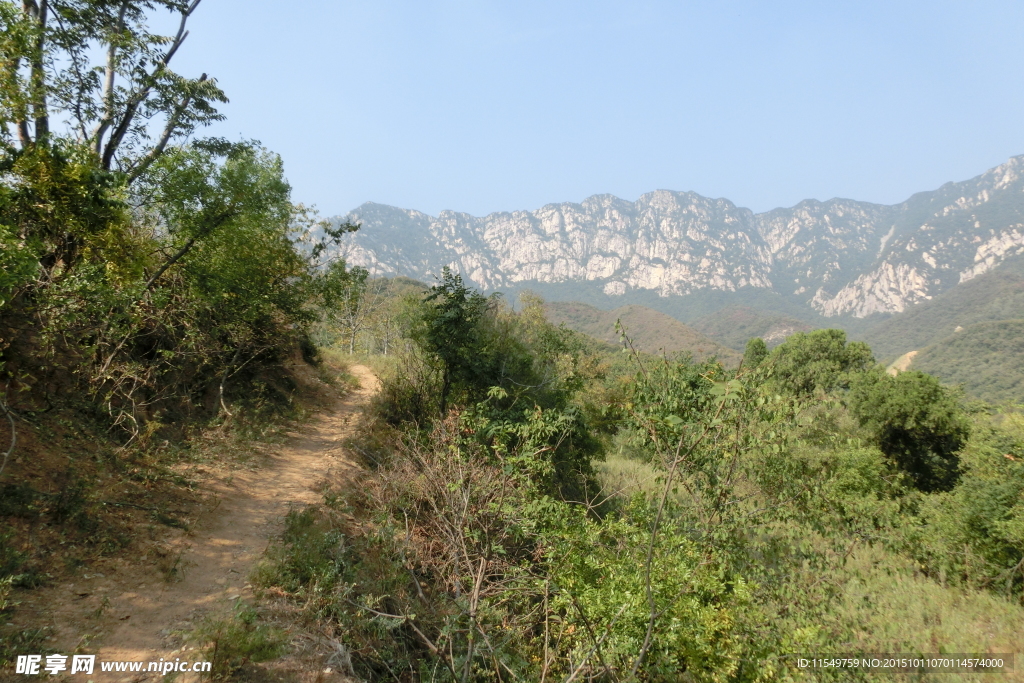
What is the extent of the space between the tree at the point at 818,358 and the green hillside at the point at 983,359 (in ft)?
166

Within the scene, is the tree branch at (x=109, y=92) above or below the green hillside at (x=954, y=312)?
above

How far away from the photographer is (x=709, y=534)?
19.6 ft

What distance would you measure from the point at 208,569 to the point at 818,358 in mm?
47146

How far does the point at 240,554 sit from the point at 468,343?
19.8ft

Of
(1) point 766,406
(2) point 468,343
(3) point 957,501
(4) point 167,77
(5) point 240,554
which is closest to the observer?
(1) point 766,406

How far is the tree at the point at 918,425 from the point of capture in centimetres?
1706

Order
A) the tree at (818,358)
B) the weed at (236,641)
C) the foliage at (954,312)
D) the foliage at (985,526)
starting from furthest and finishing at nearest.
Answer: the foliage at (954,312)
the tree at (818,358)
the foliage at (985,526)
the weed at (236,641)

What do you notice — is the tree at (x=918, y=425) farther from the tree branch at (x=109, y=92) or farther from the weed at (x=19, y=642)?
→ the tree branch at (x=109, y=92)

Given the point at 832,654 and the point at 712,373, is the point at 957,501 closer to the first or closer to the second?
the point at 832,654

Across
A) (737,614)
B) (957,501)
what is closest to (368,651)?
(737,614)

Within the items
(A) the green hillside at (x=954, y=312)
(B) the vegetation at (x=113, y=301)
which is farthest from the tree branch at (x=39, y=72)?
(A) the green hillside at (x=954, y=312)

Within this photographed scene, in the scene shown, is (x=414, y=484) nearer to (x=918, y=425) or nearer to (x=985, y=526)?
(x=985, y=526)

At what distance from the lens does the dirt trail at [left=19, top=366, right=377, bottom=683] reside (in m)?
4.46

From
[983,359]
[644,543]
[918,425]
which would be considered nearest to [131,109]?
[644,543]
